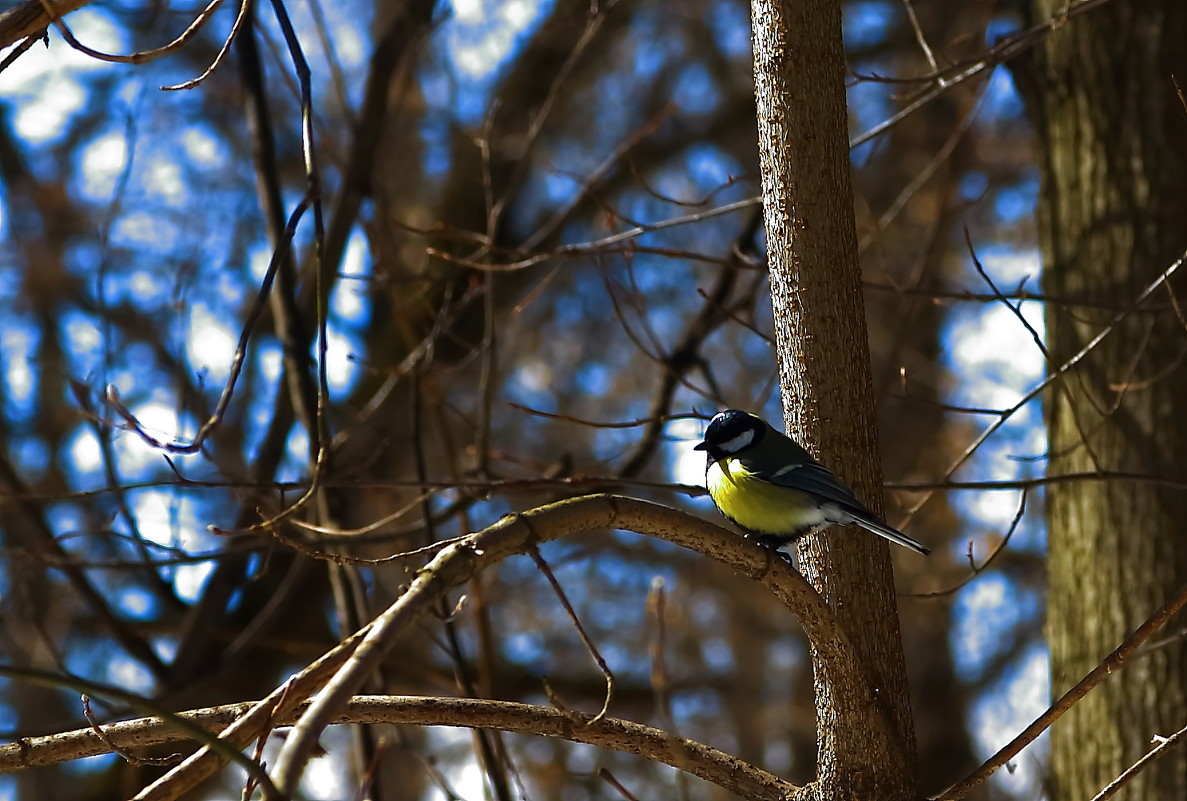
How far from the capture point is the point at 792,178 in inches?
98.7

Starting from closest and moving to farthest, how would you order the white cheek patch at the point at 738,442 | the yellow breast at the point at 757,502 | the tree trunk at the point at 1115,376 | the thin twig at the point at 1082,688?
the thin twig at the point at 1082,688 < the yellow breast at the point at 757,502 < the white cheek patch at the point at 738,442 < the tree trunk at the point at 1115,376

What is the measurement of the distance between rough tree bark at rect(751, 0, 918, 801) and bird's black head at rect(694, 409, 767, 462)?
639 mm

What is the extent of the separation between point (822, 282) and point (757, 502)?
712 millimetres

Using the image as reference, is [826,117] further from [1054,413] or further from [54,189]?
[54,189]

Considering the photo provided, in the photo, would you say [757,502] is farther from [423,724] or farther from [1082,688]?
[423,724]

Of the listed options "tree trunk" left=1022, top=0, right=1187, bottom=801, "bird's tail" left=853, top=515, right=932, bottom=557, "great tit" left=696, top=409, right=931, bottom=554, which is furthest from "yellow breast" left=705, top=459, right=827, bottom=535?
"tree trunk" left=1022, top=0, right=1187, bottom=801

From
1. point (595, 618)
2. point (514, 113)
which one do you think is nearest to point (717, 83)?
point (514, 113)

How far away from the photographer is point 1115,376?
13.0ft

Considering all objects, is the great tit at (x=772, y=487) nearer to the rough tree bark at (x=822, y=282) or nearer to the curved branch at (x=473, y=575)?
the rough tree bark at (x=822, y=282)

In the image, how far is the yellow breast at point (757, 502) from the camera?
2.58 metres

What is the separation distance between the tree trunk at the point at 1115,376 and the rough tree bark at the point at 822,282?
162 centimetres

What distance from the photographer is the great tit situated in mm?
2451

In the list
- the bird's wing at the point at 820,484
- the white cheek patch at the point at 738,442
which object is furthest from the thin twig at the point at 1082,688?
the white cheek patch at the point at 738,442

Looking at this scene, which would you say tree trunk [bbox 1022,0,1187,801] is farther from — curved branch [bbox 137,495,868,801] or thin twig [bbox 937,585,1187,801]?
curved branch [bbox 137,495,868,801]
